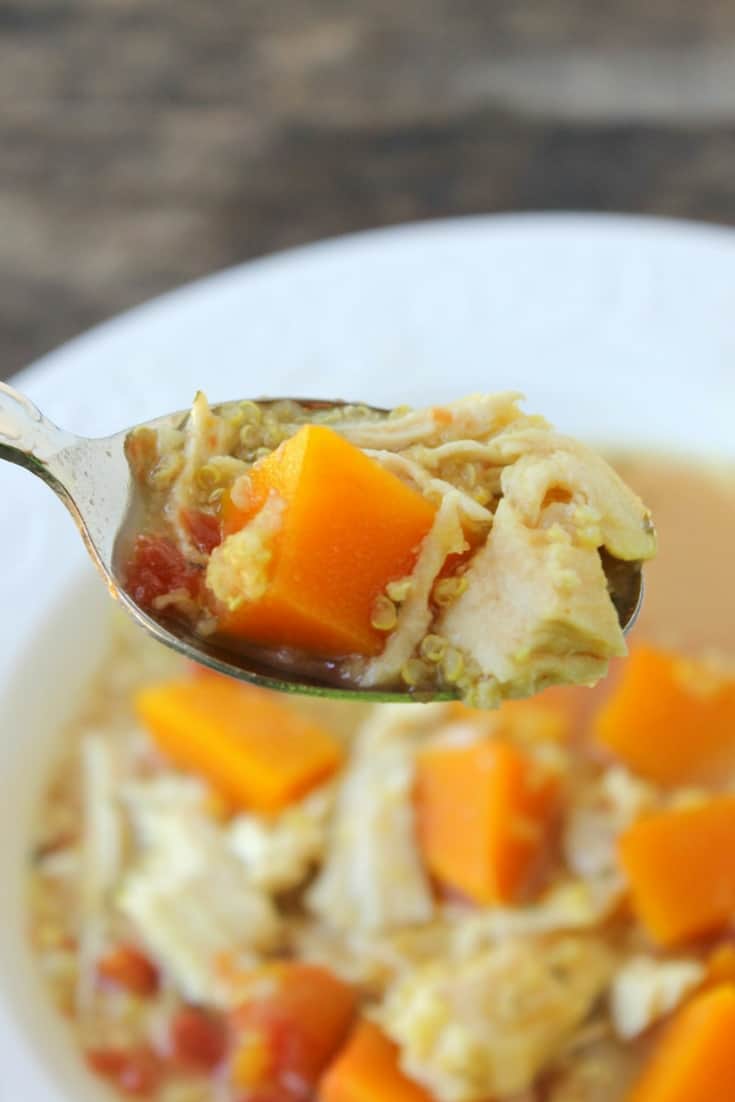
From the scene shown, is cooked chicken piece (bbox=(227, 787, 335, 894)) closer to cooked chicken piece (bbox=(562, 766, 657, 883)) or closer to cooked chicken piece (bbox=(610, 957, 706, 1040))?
cooked chicken piece (bbox=(562, 766, 657, 883))

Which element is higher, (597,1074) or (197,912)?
(197,912)

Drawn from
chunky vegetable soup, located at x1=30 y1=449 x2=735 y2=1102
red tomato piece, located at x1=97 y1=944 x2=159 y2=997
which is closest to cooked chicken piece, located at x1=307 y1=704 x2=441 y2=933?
chunky vegetable soup, located at x1=30 y1=449 x2=735 y2=1102

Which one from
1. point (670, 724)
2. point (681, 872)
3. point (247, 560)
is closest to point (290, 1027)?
point (681, 872)

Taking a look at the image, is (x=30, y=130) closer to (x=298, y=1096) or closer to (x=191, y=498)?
(x=191, y=498)

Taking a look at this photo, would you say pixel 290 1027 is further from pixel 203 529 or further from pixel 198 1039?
pixel 203 529

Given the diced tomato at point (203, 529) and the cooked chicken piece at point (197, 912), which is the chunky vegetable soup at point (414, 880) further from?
the diced tomato at point (203, 529)

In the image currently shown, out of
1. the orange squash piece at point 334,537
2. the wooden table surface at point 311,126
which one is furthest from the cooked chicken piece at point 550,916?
the wooden table surface at point 311,126

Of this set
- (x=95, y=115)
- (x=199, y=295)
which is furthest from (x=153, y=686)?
(x=95, y=115)
